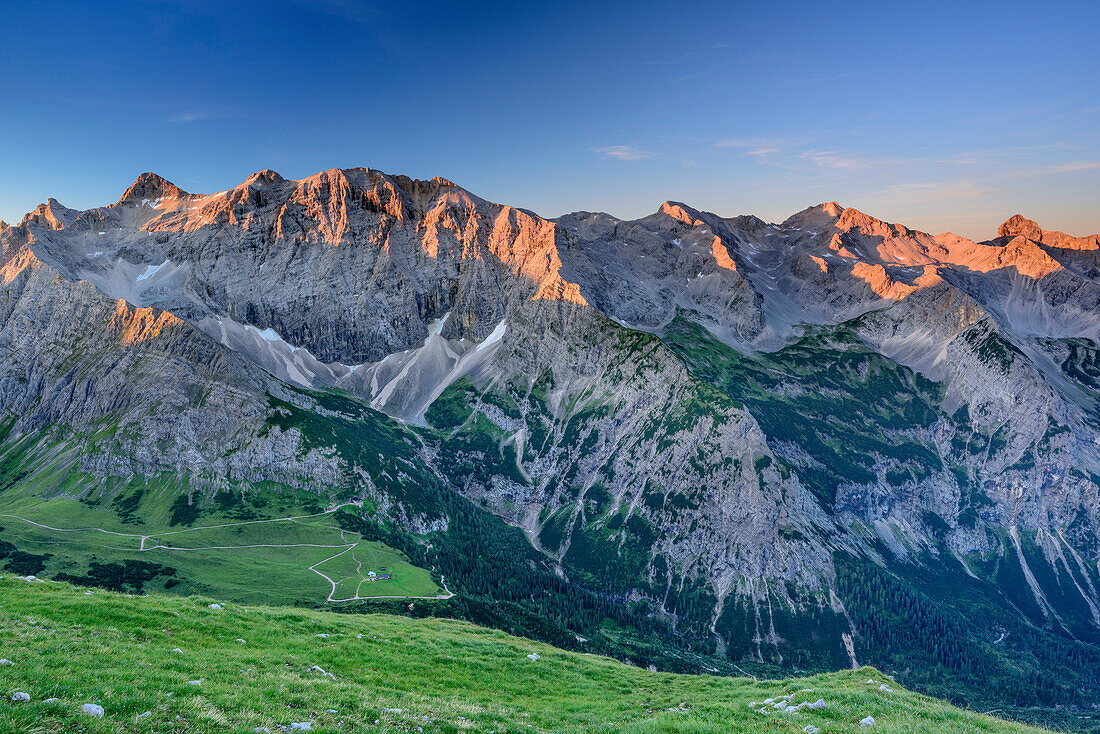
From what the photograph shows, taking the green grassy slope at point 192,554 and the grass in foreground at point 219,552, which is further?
the grass in foreground at point 219,552

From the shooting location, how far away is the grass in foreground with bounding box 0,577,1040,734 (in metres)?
21.7

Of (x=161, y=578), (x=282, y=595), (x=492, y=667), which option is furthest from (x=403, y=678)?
(x=161, y=578)

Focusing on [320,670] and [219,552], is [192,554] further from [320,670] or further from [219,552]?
[320,670]

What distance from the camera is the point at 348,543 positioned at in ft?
631

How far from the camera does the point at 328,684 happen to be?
28.8m

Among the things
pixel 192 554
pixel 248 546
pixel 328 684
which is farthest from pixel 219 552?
pixel 328 684

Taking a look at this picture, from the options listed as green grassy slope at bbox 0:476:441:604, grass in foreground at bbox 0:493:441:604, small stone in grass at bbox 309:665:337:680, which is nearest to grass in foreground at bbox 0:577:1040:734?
small stone in grass at bbox 309:665:337:680

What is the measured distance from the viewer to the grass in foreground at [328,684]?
2166 centimetres

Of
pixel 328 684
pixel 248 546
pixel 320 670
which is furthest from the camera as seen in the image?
pixel 248 546

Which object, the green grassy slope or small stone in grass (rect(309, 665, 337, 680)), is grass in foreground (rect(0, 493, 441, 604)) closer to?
the green grassy slope

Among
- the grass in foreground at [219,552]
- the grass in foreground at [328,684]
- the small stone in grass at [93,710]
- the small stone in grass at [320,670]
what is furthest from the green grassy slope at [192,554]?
the small stone in grass at [93,710]

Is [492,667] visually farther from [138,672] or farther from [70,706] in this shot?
[70,706]

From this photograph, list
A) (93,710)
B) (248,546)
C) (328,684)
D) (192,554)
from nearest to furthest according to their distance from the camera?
(93,710)
(328,684)
(192,554)
(248,546)

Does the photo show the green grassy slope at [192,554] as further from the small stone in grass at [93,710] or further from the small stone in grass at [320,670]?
the small stone in grass at [93,710]
